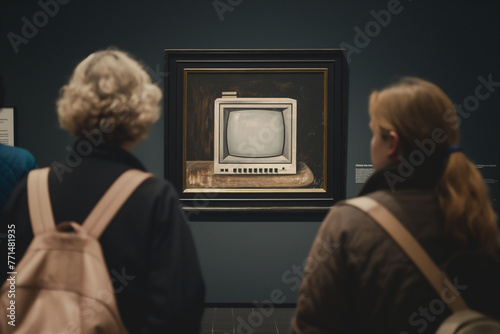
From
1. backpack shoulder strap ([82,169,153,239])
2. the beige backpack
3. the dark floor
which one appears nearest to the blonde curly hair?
backpack shoulder strap ([82,169,153,239])

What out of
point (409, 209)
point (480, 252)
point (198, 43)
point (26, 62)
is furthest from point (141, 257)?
point (26, 62)

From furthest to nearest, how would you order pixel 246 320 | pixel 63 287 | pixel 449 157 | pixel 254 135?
pixel 254 135 → pixel 246 320 → pixel 449 157 → pixel 63 287

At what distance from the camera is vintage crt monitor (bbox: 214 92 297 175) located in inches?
135

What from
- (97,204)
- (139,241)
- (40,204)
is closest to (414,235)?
(139,241)

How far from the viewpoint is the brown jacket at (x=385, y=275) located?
100 cm

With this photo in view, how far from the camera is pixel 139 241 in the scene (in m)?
1.02

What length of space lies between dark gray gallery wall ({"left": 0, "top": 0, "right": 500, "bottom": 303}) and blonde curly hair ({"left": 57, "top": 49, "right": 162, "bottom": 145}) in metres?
Answer: 2.41

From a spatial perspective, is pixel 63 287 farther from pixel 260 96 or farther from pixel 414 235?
pixel 260 96

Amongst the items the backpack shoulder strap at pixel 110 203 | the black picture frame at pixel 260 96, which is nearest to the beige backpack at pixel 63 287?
the backpack shoulder strap at pixel 110 203

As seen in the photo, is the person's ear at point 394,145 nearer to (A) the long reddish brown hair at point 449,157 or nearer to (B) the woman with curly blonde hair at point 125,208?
(A) the long reddish brown hair at point 449,157

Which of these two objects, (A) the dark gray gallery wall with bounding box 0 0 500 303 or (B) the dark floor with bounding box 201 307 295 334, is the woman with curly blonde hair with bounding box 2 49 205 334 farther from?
(A) the dark gray gallery wall with bounding box 0 0 500 303

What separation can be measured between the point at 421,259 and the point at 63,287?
0.83 meters

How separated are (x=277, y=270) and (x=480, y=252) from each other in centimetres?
261

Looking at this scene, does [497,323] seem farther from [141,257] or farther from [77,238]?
[77,238]
